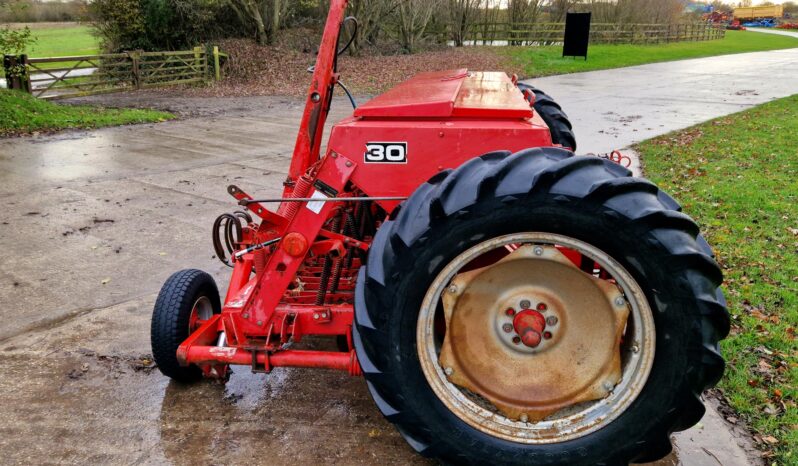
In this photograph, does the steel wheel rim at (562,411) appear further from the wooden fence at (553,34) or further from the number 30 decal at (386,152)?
the wooden fence at (553,34)

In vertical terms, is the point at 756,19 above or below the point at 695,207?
above

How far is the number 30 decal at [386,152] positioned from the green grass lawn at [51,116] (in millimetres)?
10960

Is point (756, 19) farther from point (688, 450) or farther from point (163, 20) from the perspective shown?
point (688, 450)

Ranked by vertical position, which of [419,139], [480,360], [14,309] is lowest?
[14,309]

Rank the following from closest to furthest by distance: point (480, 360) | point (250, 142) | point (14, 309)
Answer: point (480, 360) → point (14, 309) → point (250, 142)

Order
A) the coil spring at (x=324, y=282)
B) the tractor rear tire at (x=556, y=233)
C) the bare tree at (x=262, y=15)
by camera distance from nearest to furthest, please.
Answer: the tractor rear tire at (x=556, y=233) < the coil spring at (x=324, y=282) < the bare tree at (x=262, y=15)

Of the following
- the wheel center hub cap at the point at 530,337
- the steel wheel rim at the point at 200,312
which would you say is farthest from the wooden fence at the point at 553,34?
the wheel center hub cap at the point at 530,337

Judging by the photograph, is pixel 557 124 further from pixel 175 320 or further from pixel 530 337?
pixel 175 320

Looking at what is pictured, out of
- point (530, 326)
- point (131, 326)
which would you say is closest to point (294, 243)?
point (530, 326)

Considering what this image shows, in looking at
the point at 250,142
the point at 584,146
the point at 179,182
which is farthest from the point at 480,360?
the point at 250,142

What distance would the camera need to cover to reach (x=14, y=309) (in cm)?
456

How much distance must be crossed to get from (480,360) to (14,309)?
3.70 metres

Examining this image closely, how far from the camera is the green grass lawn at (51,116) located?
11992 millimetres

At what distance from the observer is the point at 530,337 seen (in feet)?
8.43
